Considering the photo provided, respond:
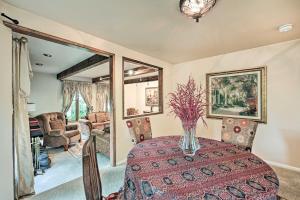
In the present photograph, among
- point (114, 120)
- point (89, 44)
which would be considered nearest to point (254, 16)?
point (89, 44)

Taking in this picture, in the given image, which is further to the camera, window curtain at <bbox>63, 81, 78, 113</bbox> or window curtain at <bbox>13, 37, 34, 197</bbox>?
window curtain at <bbox>63, 81, 78, 113</bbox>

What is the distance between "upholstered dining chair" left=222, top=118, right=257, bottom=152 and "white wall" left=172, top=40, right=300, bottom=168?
126cm

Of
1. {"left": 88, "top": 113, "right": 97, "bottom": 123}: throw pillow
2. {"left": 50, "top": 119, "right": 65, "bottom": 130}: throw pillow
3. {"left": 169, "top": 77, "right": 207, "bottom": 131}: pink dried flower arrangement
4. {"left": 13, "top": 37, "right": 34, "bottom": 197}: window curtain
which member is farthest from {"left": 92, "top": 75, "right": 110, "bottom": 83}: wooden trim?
{"left": 169, "top": 77, "right": 207, "bottom": 131}: pink dried flower arrangement

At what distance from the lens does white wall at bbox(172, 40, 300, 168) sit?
264cm

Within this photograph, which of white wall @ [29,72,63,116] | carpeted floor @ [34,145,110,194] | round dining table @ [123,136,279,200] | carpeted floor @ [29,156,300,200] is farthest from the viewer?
white wall @ [29,72,63,116]

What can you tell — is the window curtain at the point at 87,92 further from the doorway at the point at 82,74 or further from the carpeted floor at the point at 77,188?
the carpeted floor at the point at 77,188

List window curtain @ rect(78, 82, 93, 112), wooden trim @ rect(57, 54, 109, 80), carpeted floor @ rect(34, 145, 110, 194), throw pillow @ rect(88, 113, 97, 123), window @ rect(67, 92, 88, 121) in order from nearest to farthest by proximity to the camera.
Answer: carpeted floor @ rect(34, 145, 110, 194) → wooden trim @ rect(57, 54, 109, 80) → throw pillow @ rect(88, 113, 97, 123) → window @ rect(67, 92, 88, 121) → window curtain @ rect(78, 82, 93, 112)

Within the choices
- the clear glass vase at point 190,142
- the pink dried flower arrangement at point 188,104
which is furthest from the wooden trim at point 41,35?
the clear glass vase at point 190,142

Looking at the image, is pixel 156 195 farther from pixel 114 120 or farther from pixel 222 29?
pixel 222 29

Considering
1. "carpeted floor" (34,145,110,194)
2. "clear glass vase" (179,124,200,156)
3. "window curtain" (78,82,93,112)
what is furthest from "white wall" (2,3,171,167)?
"window curtain" (78,82,93,112)

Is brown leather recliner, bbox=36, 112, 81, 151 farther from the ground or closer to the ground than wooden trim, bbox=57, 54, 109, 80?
closer to the ground

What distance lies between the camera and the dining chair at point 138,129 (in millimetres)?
2238

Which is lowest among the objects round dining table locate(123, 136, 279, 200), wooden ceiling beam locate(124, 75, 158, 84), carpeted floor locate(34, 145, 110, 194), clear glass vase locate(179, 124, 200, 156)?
carpeted floor locate(34, 145, 110, 194)

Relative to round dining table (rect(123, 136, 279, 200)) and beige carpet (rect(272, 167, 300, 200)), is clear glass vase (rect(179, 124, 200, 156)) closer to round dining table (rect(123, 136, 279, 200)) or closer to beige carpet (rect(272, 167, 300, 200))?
round dining table (rect(123, 136, 279, 200))
